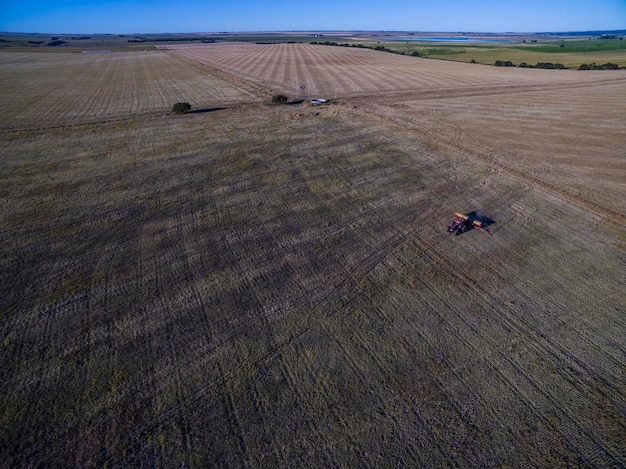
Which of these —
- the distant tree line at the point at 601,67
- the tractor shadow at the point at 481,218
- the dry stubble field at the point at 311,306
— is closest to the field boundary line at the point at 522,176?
the dry stubble field at the point at 311,306

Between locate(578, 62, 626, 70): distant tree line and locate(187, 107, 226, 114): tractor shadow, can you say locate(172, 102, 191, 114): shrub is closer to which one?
locate(187, 107, 226, 114): tractor shadow

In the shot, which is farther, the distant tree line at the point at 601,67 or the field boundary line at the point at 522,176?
the distant tree line at the point at 601,67

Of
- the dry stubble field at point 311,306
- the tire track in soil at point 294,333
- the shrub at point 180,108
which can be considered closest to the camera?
the dry stubble field at point 311,306

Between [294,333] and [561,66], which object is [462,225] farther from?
[561,66]

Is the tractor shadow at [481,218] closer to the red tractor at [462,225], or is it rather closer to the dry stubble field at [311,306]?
the red tractor at [462,225]

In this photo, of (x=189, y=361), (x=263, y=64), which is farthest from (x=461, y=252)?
(x=263, y=64)

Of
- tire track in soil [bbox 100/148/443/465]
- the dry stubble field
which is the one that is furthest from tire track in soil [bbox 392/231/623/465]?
tire track in soil [bbox 100/148/443/465]
